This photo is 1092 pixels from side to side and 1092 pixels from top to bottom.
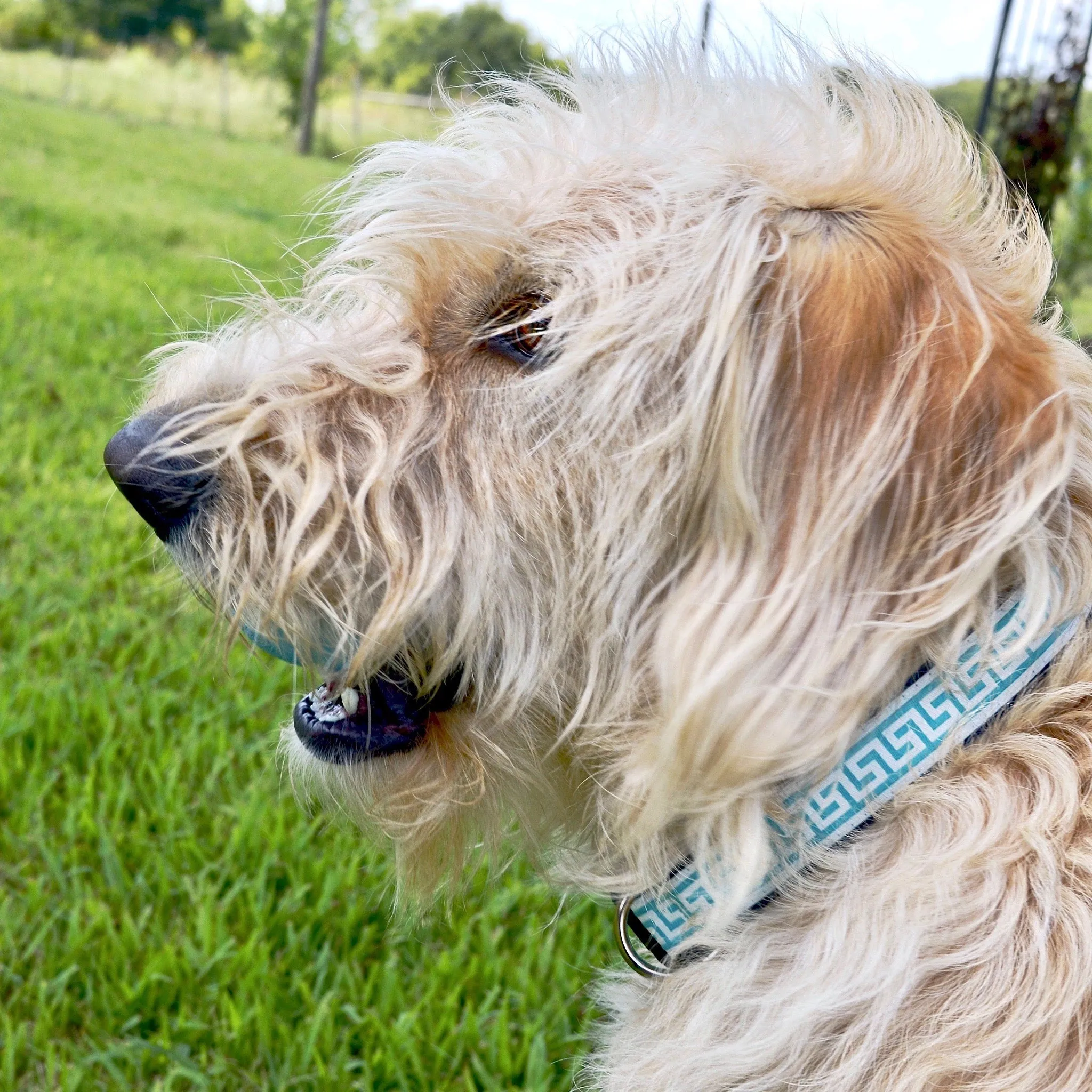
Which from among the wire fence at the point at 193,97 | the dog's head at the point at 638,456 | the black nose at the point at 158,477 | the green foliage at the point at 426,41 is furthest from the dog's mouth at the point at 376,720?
the green foliage at the point at 426,41

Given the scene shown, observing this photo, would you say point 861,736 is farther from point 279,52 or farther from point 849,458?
point 279,52

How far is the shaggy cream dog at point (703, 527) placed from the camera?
136 cm

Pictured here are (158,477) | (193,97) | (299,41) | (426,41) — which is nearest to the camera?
(158,477)

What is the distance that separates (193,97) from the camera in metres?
27.0

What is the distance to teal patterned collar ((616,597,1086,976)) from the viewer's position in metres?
1.37

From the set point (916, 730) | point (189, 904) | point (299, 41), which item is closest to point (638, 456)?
point (916, 730)

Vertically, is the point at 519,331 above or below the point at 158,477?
above

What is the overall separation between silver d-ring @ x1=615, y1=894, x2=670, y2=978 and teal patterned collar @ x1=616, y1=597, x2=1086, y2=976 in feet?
0.98

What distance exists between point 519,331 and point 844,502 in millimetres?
568

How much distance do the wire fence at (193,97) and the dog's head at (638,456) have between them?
2066 centimetres

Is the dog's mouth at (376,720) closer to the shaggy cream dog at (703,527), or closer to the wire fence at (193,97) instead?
the shaggy cream dog at (703,527)

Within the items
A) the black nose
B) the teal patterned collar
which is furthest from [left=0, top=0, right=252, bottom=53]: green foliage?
the teal patterned collar

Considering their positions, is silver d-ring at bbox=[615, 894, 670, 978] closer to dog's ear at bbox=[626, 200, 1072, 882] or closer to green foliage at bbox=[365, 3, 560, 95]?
dog's ear at bbox=[626, 200, 1072, 882]

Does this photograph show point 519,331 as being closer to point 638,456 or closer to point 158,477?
point 638,456
